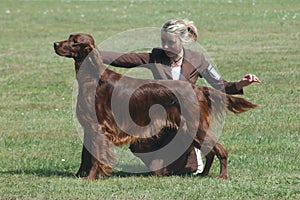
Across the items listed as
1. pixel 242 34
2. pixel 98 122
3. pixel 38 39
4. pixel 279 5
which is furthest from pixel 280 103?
pixel 279 5

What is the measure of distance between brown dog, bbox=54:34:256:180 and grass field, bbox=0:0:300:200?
355 millimetres

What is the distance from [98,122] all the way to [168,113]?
678 mm

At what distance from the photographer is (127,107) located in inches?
309

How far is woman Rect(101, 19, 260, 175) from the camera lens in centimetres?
816

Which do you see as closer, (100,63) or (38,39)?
(100,63)

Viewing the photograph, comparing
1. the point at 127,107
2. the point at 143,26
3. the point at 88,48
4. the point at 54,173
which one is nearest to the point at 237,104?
the point at 127,107

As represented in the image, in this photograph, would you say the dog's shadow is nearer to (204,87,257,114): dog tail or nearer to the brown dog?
the brown dog

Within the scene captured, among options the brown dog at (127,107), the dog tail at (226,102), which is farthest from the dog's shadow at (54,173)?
the dog tail at (226,102)

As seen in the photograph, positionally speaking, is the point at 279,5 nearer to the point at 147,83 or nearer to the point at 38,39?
the point at 38,39

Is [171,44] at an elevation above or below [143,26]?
above

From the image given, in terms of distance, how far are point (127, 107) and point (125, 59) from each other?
0.63 meters

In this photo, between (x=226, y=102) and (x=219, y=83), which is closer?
(x=226, y=102)

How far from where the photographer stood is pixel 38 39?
78.3 ft

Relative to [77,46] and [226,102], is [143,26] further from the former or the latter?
[77,46]
